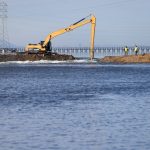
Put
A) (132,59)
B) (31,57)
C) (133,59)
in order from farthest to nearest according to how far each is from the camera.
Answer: (31,57) → (132,59) → (133,59)

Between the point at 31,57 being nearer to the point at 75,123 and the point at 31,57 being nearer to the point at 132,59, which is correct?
the point at 132,59

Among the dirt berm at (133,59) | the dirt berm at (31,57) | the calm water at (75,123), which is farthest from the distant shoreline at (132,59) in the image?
the calm water at (75,123)

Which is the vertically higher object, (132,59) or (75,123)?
(75,123)

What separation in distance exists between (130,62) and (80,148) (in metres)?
81.7

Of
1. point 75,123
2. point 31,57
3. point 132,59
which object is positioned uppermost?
point 75,123

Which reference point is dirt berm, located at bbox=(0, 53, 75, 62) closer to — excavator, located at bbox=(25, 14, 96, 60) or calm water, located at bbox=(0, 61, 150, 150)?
excavator, located at bbox=(25, 14, 96, 60)

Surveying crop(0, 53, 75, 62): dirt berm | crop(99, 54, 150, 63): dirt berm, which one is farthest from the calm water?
crop(0, 53, 75, 62): dirt berm

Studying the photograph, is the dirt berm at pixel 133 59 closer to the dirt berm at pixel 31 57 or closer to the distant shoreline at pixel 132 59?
the distant shoreline at pixel 132 59

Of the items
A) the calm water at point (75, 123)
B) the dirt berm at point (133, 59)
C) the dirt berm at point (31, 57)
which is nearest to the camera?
the calm water at point (75, 123)

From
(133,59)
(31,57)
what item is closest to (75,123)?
(133,59)

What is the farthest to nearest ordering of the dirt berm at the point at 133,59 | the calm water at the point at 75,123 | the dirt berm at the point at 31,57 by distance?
the dirt berm at the point at 31,57, the dirt berm at the point at 133,59, the calm water at the point at 75,123

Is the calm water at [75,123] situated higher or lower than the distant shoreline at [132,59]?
higher

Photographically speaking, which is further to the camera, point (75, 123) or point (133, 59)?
point (133, 59)

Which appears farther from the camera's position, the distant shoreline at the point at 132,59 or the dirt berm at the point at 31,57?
the dirt berm at the point at 31,57
